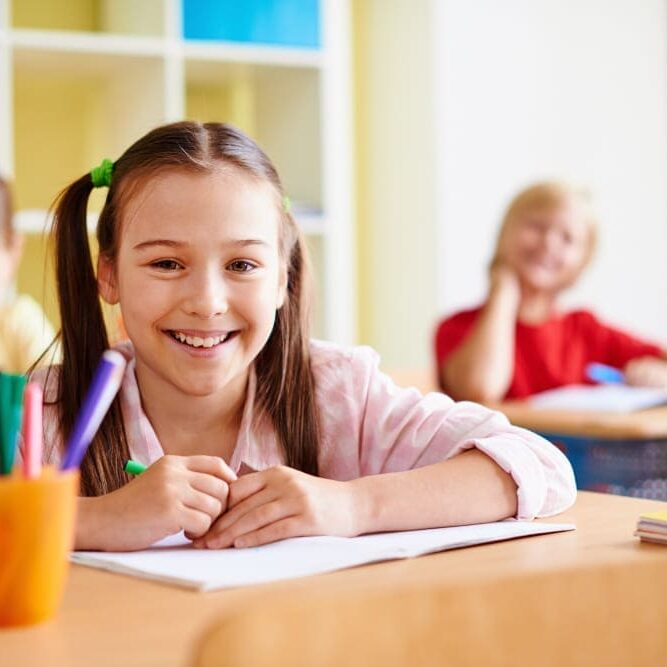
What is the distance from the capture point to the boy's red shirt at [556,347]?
10.5 feet

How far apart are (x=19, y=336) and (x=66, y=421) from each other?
1616 millimetres

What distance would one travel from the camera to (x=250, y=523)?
107cm

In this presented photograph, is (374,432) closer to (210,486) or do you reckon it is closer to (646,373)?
(210,486)

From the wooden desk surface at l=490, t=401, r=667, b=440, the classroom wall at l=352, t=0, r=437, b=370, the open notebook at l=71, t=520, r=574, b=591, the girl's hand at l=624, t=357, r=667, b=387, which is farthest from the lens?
the classroom wall at l=352, t=0, r=437, b=370

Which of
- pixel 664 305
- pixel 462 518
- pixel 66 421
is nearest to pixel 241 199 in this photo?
pixel 66 421

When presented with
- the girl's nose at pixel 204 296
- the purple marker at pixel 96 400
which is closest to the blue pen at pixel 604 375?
the girl's nose at pixel 204 296

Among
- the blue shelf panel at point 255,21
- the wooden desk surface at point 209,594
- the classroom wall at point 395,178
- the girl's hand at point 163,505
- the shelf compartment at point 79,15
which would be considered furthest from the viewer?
the classroom wall at point 395,178

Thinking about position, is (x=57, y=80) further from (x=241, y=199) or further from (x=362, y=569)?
(x=362, y=569)

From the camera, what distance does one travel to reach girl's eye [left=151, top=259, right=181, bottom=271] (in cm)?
132

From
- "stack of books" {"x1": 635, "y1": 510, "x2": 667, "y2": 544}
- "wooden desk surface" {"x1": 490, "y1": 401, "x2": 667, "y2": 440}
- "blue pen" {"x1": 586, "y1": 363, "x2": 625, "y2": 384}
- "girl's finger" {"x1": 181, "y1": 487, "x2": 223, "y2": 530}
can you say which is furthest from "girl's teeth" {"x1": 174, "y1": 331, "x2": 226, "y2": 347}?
"blue pen" {"x1": 586, "y1": 363, "x2": 625, "y2": 384}

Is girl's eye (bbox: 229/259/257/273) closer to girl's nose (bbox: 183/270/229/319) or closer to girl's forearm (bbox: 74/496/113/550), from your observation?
girl's nose (bbox: 183/270/229/319)

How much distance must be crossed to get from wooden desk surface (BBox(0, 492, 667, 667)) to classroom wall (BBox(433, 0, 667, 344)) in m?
2.99

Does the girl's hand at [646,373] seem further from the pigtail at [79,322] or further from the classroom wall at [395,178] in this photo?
the pigtail at [79,322]

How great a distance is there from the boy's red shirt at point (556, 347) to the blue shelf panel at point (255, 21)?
0.93 m
